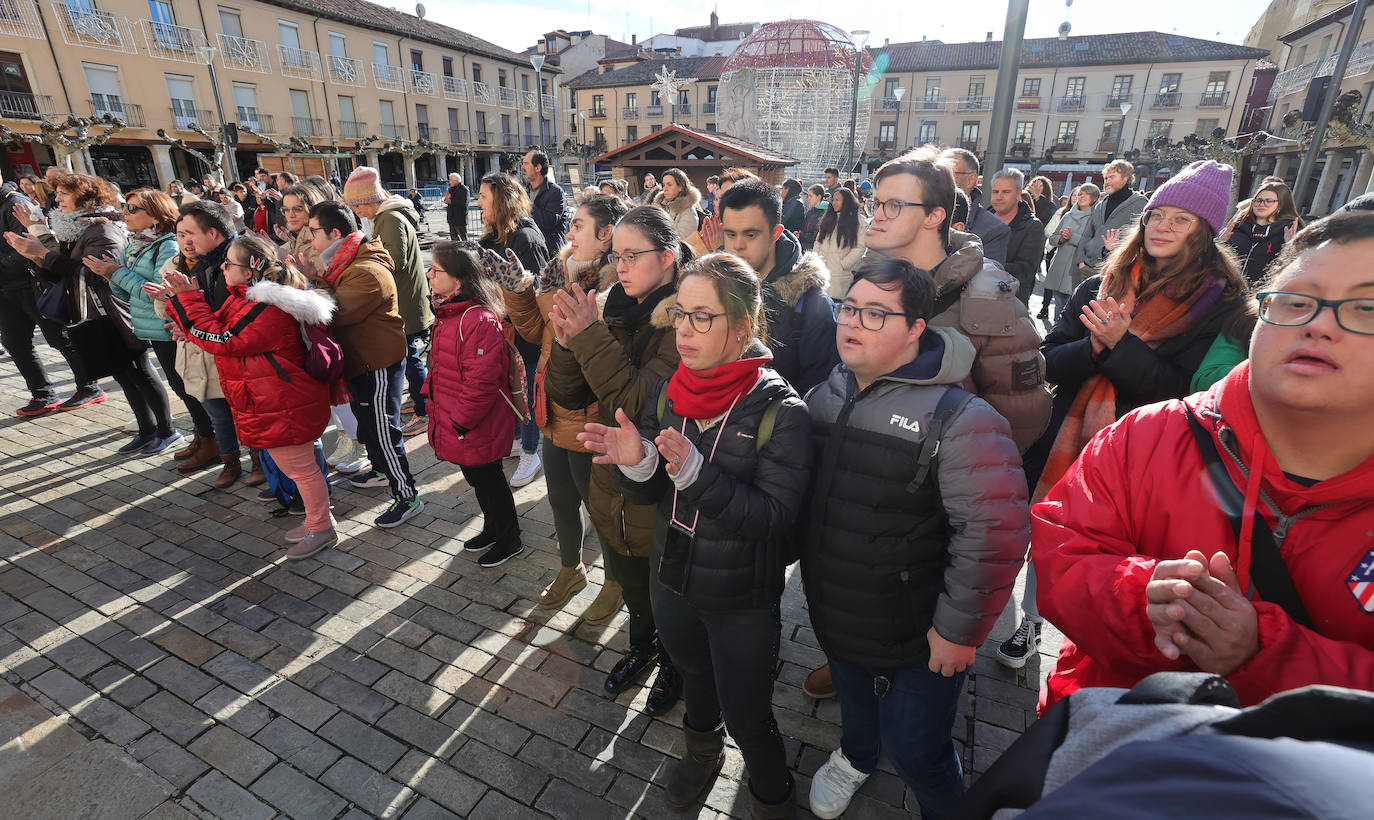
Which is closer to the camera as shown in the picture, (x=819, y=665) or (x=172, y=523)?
(x=819, y=665)

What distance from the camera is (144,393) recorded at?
5738mm

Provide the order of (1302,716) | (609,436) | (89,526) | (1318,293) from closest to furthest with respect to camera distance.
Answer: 1. (1302,716)
2. (1318,293)
3. (609,436)
4. (89,526)

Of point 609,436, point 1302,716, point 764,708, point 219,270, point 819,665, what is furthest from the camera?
point 219,270

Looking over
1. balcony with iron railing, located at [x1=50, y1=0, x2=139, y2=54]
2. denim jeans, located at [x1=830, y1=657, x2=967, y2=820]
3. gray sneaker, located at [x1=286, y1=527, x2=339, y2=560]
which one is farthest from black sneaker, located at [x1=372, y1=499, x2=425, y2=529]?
balcony with iron railing, located at [x1=50, y1=0, x2=139, y2=54]

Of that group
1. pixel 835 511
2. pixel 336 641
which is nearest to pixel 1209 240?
pixel 835 511

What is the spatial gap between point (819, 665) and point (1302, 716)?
9.04ft

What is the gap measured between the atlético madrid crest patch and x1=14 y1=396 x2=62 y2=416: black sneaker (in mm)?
9486

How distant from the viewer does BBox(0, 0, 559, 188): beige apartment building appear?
23.2 meters

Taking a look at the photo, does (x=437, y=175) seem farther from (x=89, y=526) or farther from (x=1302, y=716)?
(x=1302, y=716)

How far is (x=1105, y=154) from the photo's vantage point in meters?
40.7

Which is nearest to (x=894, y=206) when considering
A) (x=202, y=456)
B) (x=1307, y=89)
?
(x=202, y=456)

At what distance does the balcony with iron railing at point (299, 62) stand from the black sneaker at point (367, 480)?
34.4 metres

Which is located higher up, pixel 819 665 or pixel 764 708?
pixel 764 708

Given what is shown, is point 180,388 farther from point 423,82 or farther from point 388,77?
point 423,82
